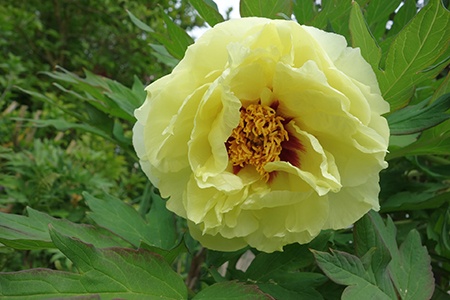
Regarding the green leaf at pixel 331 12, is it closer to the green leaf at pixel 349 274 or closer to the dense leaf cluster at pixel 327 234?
the dense leaf cluster at pixel 327 234

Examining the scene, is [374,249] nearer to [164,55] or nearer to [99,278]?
[99,278]

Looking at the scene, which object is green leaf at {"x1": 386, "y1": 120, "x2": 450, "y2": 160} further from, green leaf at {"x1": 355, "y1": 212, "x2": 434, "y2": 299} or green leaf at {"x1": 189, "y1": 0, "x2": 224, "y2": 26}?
green leaf at {"x1": 189, "y1": 0, "x2": 224, "y2": 26}

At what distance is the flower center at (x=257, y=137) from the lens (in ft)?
1.67

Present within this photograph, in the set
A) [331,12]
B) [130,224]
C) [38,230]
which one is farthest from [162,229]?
[331,12]

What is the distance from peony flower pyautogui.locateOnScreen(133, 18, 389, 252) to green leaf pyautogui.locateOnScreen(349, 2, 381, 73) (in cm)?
4

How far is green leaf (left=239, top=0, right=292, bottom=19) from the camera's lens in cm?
59

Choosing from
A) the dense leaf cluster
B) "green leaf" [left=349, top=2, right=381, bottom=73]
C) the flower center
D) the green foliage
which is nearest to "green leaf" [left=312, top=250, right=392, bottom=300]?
the dense leaf cluster

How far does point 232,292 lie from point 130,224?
0.23m

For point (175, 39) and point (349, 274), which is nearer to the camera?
point (349, 274)

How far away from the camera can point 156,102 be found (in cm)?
48

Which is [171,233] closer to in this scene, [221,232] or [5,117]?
[221,232]

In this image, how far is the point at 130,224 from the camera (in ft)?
2.18

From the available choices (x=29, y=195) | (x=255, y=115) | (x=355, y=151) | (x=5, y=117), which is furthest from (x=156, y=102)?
(x=5, y=117)

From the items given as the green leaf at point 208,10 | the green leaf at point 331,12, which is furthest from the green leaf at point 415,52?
the green leaf at point 208,10
